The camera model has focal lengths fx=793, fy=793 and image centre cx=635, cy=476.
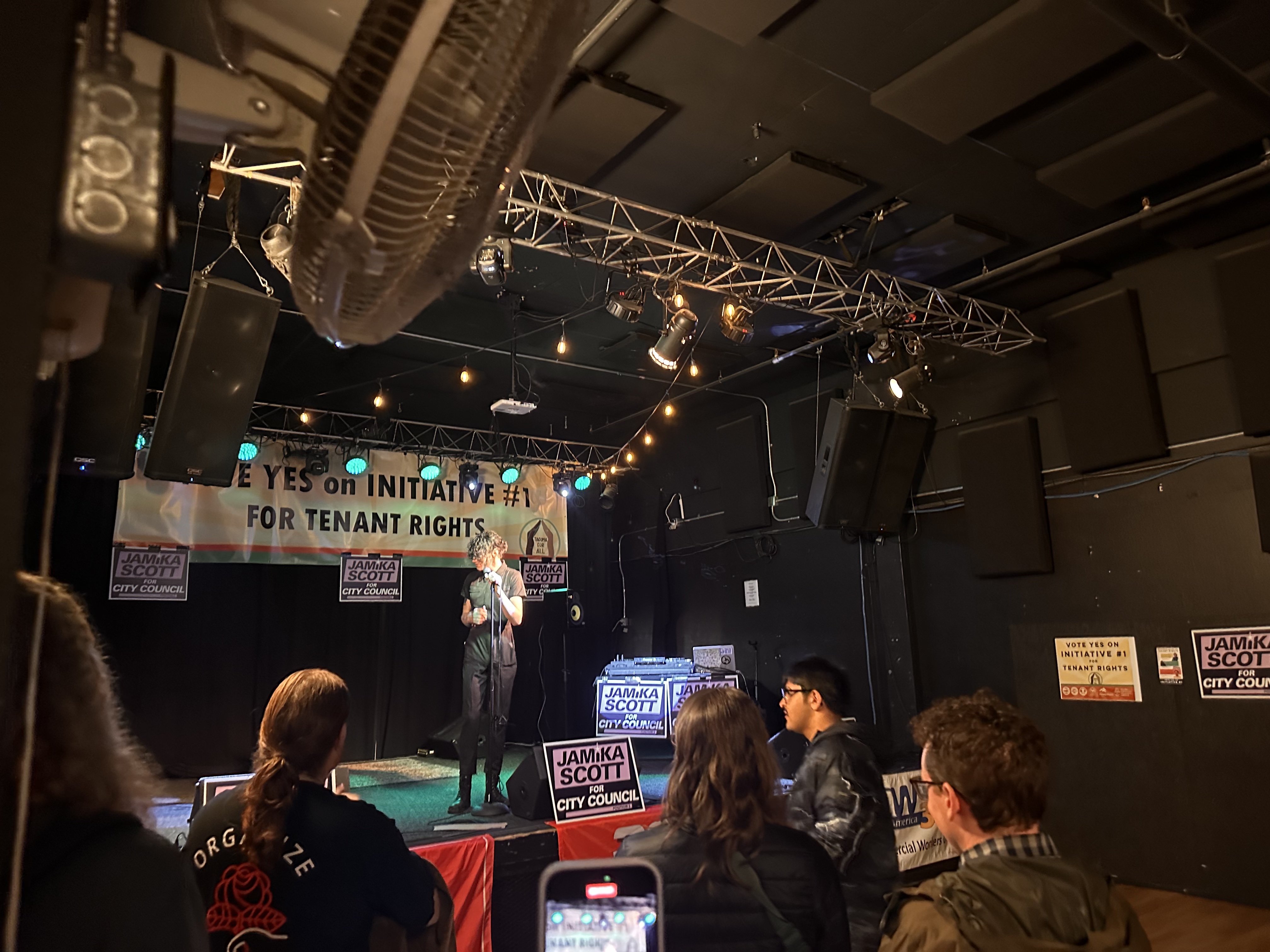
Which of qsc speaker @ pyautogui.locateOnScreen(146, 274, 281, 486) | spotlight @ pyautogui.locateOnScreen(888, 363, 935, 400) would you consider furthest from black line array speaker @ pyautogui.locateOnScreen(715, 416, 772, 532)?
qsc speaker @ pyautogui.locateOnScreen(146, 274, 281, 486)

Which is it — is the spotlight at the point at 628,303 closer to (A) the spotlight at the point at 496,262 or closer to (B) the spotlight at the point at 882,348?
(A) the spotlight at the point at 496,262

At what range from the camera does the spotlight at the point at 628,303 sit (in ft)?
16.7

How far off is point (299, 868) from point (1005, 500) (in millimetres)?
5943

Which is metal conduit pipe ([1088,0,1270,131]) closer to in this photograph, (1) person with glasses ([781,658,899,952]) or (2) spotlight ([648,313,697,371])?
(2) spotlight ([648,313,697,371])

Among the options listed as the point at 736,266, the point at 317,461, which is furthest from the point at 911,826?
the point at 317,461

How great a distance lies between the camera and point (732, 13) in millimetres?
3412

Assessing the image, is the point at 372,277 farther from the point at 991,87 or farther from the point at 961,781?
the point at 991,87

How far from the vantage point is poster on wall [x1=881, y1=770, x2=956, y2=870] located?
4711 millimetres

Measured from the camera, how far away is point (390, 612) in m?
8.66

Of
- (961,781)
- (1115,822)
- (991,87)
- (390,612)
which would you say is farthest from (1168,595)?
(390,612)

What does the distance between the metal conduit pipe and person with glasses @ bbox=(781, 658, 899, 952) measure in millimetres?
2855

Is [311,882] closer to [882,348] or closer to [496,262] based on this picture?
[496,262]

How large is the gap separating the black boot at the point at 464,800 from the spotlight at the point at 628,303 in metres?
3.14

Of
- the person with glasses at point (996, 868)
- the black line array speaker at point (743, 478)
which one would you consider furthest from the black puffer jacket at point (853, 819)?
the black line array speaker at point (743, 478)
